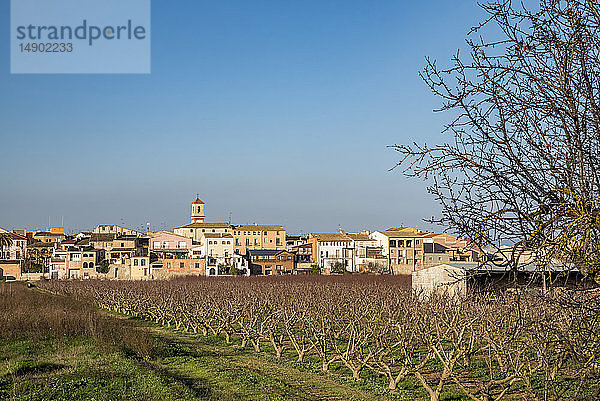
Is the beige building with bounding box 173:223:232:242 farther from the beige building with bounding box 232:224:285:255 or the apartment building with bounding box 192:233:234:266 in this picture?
the apartment building with bounding box 192:233:234:266

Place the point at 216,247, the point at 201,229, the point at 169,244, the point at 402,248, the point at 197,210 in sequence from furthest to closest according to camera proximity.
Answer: the point at 197,210 < the point at 201,229 < the point at 169,244 < the point at 216,247 < the point at 402,248

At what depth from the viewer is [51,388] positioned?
40.3ft

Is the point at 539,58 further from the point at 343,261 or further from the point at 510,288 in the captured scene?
the point at 343,261

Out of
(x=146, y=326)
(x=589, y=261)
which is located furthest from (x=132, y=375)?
(x=146, y=326)

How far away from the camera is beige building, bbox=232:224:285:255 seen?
312ft

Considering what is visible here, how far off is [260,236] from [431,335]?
262 feet

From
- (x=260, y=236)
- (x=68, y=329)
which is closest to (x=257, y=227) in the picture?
(x=260, y=236)

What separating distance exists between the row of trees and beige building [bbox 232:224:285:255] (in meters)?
58.3

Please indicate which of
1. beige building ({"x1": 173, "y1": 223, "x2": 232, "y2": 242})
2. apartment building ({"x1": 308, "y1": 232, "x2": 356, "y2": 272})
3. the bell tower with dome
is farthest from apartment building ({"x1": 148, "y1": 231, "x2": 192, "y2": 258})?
the bell tower with dome

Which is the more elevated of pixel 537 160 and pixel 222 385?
pixel 537 160

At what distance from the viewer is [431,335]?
54.4 feet

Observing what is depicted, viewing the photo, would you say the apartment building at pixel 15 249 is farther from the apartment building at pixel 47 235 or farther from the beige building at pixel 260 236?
the beige building at pixel 260 236

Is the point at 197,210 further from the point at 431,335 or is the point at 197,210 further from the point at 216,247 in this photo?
the point at 431,335

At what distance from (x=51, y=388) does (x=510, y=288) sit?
33.7 ft
